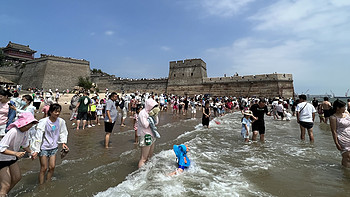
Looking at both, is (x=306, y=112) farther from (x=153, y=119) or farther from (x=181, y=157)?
(x=153, y=119)

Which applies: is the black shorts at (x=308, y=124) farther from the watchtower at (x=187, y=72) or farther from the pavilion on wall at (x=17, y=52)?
the pavilion on wall at (x=17, y=52)

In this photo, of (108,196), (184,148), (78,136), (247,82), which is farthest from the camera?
(247,82)

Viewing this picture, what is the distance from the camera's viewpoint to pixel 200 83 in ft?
106

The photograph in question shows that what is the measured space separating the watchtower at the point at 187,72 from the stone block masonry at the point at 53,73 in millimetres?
20937

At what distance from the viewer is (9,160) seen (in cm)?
226

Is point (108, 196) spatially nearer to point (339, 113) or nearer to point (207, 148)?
point (207, 148)

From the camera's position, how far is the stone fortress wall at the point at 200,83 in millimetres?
26688

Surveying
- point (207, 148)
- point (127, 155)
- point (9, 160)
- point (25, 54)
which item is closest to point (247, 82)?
point (207, 148)

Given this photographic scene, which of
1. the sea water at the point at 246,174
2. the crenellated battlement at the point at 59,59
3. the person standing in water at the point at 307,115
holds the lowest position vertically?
the sea water at the point at 246,174

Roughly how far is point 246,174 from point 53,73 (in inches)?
1691

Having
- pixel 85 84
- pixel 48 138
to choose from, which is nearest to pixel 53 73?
pixel 85 84

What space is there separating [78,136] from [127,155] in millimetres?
2947

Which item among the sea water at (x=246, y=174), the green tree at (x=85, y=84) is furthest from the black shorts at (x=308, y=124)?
the green tree at (x=85, y=84)

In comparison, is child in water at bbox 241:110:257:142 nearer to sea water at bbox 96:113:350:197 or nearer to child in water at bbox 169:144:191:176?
sea water at bbox 96:113:350:197
